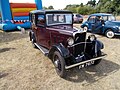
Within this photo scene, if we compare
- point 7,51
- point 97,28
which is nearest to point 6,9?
point 7,51

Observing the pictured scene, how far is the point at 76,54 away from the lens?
15.3 feet

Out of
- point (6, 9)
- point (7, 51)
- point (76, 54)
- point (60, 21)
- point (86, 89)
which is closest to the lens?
point (86, 89)

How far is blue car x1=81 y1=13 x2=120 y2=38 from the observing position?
962cm

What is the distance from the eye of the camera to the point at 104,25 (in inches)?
398

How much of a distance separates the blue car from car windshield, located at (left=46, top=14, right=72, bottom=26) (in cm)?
477

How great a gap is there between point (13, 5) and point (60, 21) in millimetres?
8817

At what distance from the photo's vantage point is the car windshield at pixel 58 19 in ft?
17.9

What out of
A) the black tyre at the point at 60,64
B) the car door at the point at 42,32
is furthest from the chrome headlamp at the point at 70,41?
the car door at the point at 42,32

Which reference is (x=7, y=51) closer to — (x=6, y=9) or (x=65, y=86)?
(x=65, y=86)

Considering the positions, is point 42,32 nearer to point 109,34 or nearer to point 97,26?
point 109,34

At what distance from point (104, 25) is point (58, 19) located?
539 centimetres

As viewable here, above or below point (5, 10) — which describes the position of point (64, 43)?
below

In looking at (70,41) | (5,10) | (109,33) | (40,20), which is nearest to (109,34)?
(109,33)

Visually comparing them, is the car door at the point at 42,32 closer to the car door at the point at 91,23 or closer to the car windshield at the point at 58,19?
the car windshield at the point at 58,19
